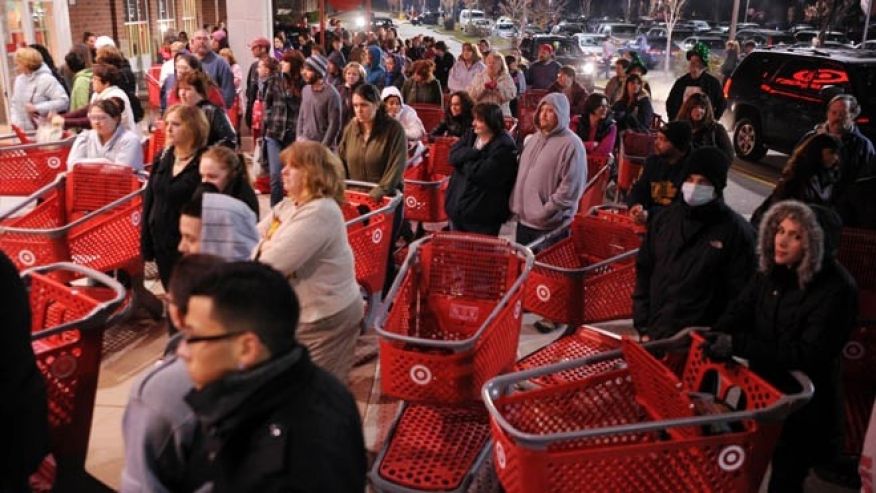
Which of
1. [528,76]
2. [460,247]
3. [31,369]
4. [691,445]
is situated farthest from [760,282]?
[528,76]

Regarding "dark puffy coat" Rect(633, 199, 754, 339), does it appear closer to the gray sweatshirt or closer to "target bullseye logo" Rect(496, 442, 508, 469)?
"target bullseye logo" Rect(496, 442, 508, 469)

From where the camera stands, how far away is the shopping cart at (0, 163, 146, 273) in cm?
560

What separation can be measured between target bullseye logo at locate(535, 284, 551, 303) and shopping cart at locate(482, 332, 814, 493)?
1.54 meters

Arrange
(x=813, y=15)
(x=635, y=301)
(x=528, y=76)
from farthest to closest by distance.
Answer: (x=813, y=15)
(x=528, y=76)
(x=635, y=301)

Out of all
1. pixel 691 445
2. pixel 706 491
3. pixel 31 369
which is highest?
pixel 31 369

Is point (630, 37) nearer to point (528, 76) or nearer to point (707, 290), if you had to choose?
point (528, 76)

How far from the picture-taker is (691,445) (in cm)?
318

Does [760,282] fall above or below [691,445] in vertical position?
above

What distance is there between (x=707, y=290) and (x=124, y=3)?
2025 centimetres

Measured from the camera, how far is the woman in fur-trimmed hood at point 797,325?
3676mm

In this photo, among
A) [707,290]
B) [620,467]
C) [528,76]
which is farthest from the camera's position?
[528,76]

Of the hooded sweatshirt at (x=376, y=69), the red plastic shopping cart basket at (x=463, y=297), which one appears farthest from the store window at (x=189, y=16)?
the red plastic shopping cart basket at (x=463, y=297)

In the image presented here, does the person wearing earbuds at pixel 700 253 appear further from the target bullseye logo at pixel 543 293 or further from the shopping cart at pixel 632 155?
the shopping cart at pixel 632 155

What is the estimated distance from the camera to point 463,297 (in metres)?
5.17
